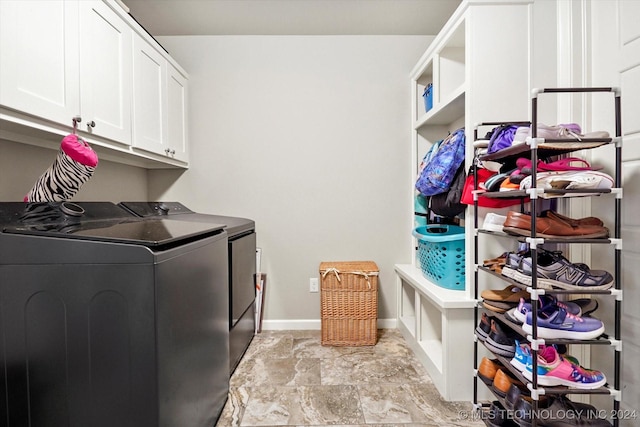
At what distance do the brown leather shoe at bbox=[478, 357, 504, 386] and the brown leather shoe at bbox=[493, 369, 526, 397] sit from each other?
0.04 m

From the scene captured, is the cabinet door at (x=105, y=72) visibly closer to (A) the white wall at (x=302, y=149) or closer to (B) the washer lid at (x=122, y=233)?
(B) the washer lid at (x=122, y=233)

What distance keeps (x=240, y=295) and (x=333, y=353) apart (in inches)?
30.2

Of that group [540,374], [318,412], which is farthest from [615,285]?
[318,412]

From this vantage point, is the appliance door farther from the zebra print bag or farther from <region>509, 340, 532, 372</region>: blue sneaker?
<region>509, 340, 532, 372</region>: blue sneaker

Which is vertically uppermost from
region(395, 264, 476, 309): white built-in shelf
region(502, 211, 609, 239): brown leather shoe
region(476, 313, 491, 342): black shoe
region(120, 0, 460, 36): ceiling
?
region(120, 0, 460, 36): ceiling

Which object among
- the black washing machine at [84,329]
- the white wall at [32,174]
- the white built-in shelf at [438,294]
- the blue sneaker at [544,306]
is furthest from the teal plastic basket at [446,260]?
the white wall at [32,174]

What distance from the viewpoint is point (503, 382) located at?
4.65ft

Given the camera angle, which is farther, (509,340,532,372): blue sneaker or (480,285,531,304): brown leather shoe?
(480,285,531,304): brown leather shoe

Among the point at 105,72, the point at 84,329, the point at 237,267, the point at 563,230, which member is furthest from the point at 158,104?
the point at 563,230

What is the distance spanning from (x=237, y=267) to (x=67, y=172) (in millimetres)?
1017

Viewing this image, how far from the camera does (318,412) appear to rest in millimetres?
1652

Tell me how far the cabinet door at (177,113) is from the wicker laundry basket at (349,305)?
1439 millimetres

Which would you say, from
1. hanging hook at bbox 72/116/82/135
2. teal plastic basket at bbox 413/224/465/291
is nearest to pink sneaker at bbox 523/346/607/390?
teal plastic basket at bbox 413/224/465/291

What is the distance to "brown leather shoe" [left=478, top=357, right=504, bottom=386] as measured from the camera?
4.93 ft
